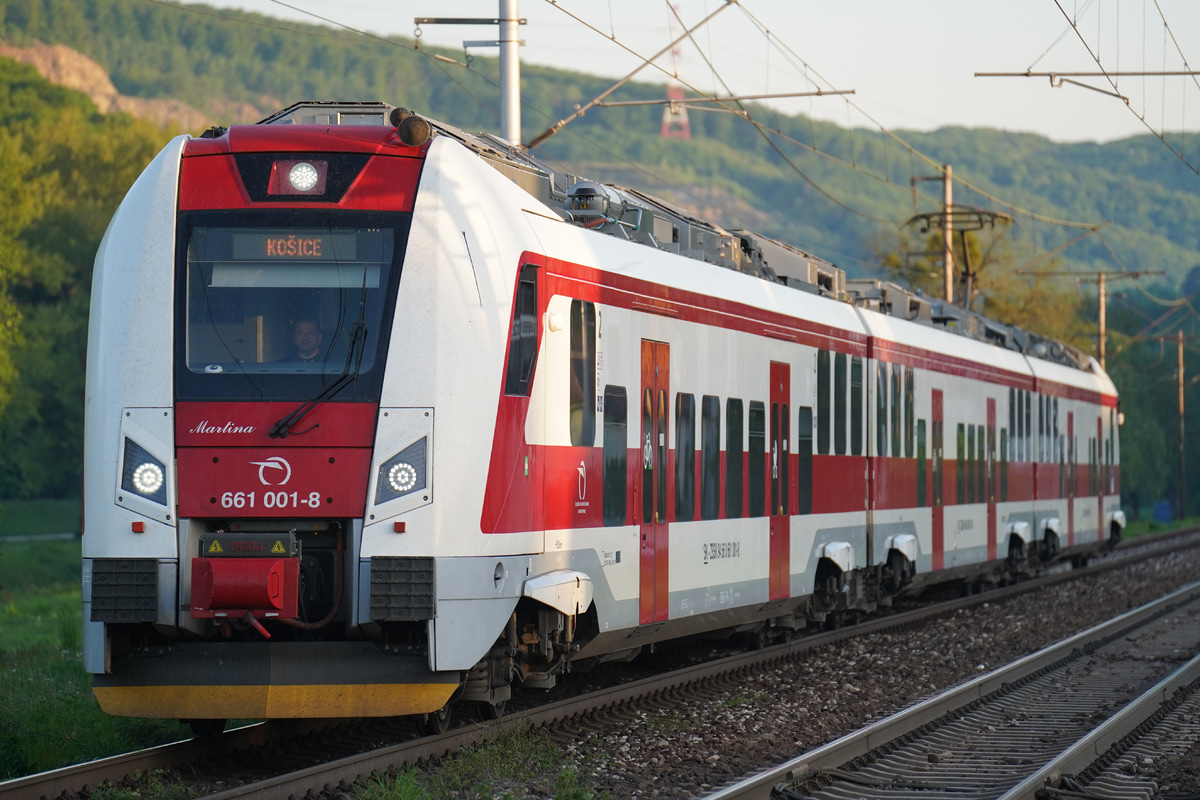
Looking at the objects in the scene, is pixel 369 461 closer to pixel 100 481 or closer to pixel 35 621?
pixel 100 481

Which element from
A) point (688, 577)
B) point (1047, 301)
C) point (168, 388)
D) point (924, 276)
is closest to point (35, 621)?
point (688, 577)

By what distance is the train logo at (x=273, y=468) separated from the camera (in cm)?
858

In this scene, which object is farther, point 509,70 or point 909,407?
point 909,407

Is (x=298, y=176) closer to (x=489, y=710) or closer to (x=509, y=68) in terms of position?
(x=489, y=710)

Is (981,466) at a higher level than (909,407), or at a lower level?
lower

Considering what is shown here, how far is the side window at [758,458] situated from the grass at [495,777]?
165 inches

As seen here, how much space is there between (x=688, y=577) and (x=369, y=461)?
13.2 ft

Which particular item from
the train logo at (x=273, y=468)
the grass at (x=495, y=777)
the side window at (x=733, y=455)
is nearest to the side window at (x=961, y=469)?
the side window at (x=733, y=455)

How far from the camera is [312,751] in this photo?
30.6 feet

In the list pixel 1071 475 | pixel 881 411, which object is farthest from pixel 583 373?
pixel 1071 475

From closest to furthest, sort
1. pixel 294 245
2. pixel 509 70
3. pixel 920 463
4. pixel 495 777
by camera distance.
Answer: pixel 495 777 < pixel 294 245 < pixel 509 70 < pixel 920 463

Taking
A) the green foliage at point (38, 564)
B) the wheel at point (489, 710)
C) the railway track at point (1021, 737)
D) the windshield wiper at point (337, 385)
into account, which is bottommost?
the green foliage at point (38, 564)

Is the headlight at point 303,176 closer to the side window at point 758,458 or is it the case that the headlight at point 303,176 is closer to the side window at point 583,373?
the side window at point 583,373

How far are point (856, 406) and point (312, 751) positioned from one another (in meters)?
8.47
